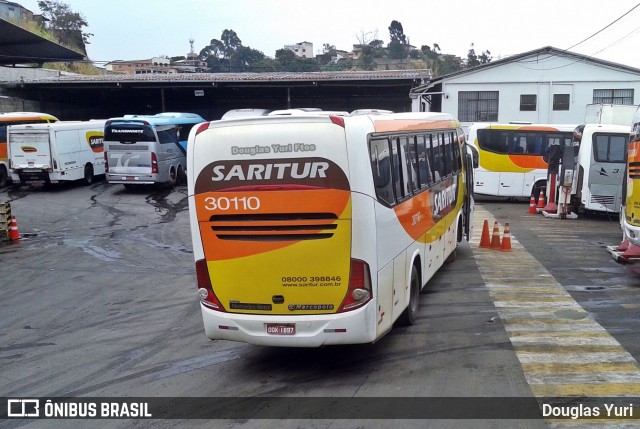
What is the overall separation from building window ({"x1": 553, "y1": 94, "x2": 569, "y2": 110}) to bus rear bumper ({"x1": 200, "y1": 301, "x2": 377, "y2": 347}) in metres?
31.3

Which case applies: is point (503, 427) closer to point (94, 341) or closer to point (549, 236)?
point (94, 341)

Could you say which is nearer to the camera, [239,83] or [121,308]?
[121,308]

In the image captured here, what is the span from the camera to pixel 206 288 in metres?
7.64

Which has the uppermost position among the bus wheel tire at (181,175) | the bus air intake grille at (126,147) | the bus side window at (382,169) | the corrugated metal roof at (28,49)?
the corrugated metal roof at (28,49)

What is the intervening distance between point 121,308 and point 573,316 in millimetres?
7663

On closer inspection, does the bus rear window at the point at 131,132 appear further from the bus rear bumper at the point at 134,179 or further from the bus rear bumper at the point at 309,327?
the bus rear bumper at the point at 309,327

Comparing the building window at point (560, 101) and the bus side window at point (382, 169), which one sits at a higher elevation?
the building window at point (560, 101)

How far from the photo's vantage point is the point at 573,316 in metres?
9.79

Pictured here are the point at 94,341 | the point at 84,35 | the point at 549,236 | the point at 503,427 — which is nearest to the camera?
the point at 503,427

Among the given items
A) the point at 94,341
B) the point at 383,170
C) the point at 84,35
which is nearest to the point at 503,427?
the point at 383,170

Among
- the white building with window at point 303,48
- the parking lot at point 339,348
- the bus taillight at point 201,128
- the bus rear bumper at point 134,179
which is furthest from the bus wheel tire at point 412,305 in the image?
the white building with window at point 303,48

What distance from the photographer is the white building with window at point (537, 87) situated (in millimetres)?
34406

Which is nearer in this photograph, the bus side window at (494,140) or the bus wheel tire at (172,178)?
the bus side window at (494,140)

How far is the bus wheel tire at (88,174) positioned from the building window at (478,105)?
20.3m
